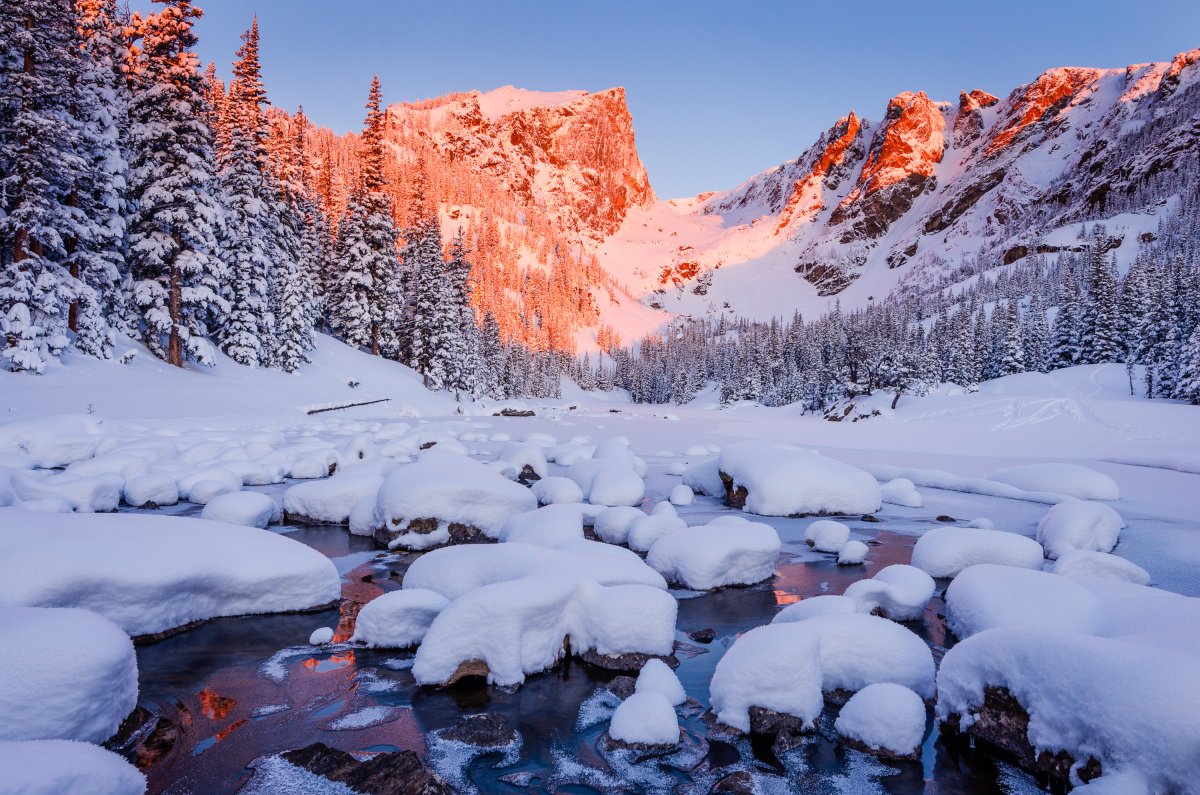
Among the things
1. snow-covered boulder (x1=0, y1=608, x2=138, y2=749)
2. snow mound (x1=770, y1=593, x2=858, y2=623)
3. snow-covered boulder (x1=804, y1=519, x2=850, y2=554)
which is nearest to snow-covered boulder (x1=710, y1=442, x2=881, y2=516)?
snow-covered boulder (x1=804, y1=519, x2=850, y2=554)

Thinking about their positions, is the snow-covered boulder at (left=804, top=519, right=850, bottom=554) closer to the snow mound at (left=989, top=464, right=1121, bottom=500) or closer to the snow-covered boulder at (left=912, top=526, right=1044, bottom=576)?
the snow-covered boulder at (left=912, top=526, right=1044, bottom=576)

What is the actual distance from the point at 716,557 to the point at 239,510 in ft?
24.9

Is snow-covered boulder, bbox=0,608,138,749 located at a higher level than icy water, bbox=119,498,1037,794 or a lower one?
higher

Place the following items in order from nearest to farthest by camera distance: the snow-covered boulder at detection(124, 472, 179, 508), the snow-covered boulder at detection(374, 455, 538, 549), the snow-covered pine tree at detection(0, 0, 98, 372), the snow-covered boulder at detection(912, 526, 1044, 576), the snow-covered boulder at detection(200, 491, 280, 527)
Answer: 1. the snow-covered boulder at detection(912, 526, 1044, 576)
2. the snow-covered boulder at detection(374, 455, 538, 549)
3. the snow-covered boulder at detection(200, 491, 280, 527)
4. the snow-covered boulder at detection(124, 472, 179, 508)
5. the snow-covered pine tree at detection(0, 0, 98, 372)

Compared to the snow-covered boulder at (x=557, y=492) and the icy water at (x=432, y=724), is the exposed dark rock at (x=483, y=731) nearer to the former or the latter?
the icy water at (x=432, y=724)

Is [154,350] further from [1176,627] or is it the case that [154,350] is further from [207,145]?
[1176,627]

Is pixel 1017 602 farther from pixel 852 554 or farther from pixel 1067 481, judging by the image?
pixel 1067 481

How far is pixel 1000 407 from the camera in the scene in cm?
3634

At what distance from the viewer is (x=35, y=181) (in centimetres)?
1833

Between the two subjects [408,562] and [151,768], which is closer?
[151,768]

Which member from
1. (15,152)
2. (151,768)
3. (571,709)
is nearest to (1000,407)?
(571,709)

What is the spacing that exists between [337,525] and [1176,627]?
35.8 ft

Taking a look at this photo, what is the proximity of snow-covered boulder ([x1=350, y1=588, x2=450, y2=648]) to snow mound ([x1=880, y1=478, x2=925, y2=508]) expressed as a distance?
429 inches

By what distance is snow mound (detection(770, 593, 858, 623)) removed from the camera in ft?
18.4
